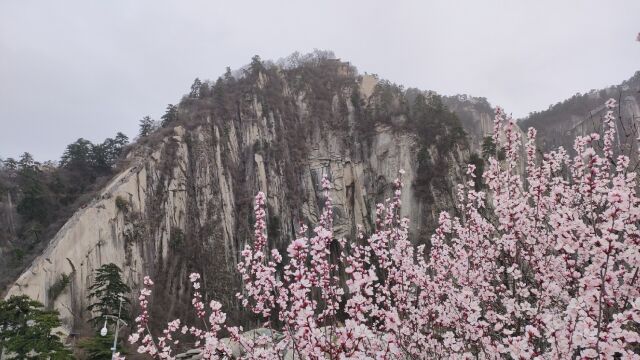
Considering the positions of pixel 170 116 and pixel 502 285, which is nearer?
pixel 502 285

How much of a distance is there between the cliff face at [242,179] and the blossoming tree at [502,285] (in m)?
26.7

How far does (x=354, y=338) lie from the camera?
14.0ft

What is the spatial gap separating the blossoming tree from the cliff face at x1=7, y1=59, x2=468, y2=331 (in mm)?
26691

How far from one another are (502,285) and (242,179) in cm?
3868

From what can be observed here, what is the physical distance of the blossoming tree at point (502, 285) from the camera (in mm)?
4074

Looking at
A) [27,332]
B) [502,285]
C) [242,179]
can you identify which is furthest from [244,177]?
[502,285]

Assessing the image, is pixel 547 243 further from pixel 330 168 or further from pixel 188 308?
pixel 330 168

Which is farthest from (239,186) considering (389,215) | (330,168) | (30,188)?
(389,215)

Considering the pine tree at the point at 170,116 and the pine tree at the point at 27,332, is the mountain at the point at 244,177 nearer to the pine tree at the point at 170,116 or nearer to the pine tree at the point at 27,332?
the pine tree at the point at 170,116

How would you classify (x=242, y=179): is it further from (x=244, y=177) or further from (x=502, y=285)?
(x=502, y=285)

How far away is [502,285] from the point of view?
708 cm

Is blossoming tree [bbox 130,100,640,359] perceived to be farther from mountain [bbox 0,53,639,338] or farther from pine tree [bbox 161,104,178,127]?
pine tree [bbox 161,104,178,127]

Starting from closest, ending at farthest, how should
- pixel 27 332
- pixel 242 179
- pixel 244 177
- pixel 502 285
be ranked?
pixel 502 285, pixel 27 332, pixel 242 179, pixel 244 177

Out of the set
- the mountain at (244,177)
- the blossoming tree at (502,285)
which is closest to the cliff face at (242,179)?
the mountain at (244,177)
